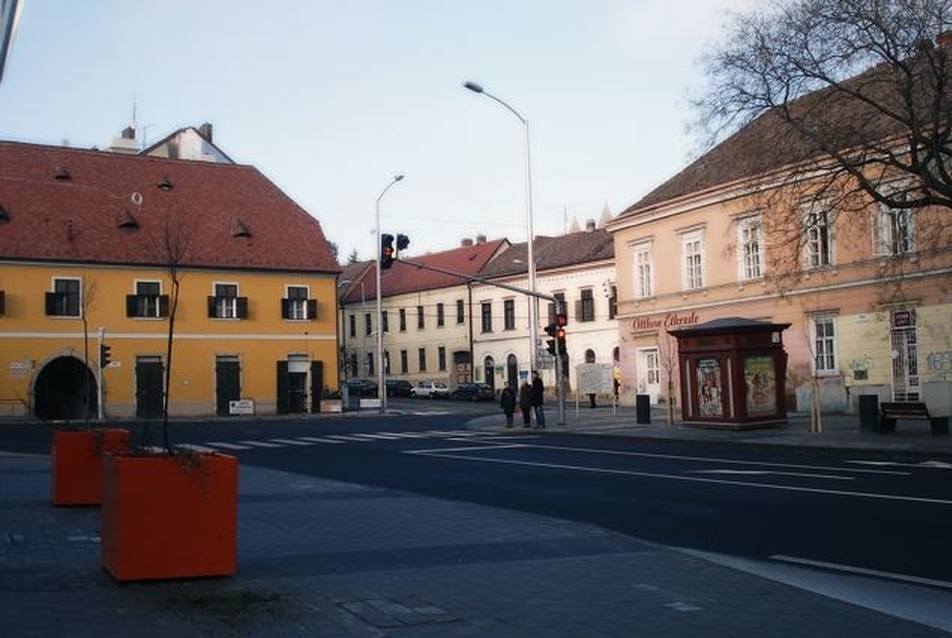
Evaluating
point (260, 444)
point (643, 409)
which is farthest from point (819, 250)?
point (260, 444)

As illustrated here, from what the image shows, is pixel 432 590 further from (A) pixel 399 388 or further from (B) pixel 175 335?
(A) pixel 399 388

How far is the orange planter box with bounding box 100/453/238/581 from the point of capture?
8.23 meters

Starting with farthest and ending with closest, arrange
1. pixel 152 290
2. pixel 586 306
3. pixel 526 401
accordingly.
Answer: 1. pixel 586 306
2. pixel 152 290
3. pixel 526 401

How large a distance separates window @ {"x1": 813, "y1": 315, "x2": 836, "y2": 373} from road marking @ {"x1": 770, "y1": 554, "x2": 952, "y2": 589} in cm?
2864

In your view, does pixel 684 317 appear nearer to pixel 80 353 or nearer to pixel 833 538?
pixel 80 353

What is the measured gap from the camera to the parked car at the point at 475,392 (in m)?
68.8

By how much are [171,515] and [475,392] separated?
60712mm

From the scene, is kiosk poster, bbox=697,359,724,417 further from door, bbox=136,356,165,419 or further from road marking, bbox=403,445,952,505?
door, bbox=136,356,165,419

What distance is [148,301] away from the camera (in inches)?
2078

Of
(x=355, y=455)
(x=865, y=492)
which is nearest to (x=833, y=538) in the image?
(x=865, y=492)

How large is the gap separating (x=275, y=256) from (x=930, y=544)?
161 ft

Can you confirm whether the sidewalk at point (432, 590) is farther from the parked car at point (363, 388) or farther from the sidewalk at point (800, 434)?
the parked car at point (363, 388)

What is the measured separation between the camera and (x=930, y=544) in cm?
1074

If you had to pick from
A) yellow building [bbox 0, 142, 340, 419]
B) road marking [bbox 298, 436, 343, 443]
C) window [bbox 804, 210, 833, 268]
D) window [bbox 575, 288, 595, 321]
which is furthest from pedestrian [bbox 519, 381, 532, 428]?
window [bbox 575, 288, 595, 321]
